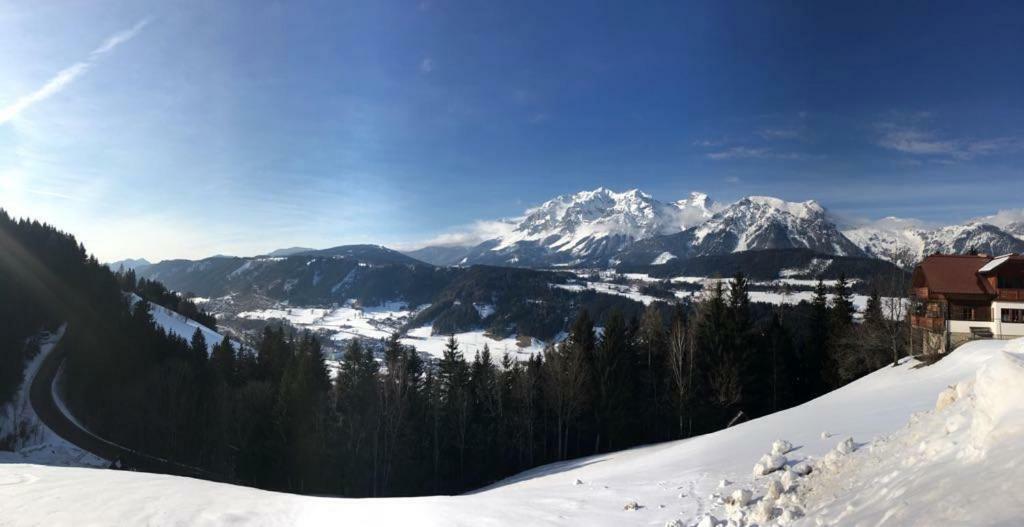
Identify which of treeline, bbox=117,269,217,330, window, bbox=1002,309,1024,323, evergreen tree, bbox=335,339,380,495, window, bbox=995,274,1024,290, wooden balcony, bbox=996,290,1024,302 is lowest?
evergreen tree, bbox=335,339,380,495

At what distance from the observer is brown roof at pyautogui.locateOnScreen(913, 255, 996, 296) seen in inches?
1198

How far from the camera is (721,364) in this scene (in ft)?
127

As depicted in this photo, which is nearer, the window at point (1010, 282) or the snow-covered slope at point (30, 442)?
the window at point (1010, 282)

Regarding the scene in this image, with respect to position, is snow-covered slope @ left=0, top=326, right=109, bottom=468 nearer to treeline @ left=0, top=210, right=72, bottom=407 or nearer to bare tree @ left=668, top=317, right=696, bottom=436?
treeline @ left=0, top=210, right=72, bottom=407

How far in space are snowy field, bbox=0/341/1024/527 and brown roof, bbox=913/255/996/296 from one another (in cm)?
1697

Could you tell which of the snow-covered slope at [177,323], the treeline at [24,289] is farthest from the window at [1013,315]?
the snow-covered slope at [177,323]

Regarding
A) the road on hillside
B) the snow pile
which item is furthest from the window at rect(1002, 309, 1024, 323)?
the road on hillside

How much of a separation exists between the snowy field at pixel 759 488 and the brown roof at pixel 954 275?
55.7 ft

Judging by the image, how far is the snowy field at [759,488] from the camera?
18.9ft

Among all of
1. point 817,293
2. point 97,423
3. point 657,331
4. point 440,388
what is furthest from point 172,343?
point 817,293

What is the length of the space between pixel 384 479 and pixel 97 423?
3591 centimetres

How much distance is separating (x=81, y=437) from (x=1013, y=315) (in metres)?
73.0

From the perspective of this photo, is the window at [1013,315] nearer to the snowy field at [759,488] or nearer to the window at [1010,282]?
the window at [1010,282]

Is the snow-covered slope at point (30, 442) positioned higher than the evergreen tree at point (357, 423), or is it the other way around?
the evergreen tree at point (357, 423)
